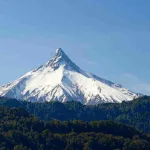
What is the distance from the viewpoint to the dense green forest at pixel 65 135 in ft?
382

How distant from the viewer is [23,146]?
112438mm

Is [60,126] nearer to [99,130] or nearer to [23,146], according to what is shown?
[99,130]

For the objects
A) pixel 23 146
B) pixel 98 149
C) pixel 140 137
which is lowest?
pixel 23 146

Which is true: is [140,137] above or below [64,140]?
above

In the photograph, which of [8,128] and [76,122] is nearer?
[8,128]

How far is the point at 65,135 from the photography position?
125062mm

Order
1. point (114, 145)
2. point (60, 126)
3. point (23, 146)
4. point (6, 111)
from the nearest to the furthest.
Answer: point (23, 146), point (114, 145), point (60, 126), point (6, 111)

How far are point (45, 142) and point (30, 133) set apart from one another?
19.8 feet

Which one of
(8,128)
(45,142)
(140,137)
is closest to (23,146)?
(45,142)

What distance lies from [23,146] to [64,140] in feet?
40.9

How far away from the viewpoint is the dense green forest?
116 metres

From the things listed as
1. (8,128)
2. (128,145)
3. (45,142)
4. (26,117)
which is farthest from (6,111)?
(128,145)

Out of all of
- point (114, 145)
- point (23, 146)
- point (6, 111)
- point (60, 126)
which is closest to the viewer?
point (23, 146)

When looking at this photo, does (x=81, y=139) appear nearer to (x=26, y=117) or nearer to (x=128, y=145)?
(x=128, y=145)
